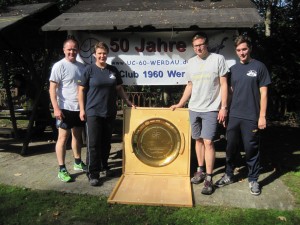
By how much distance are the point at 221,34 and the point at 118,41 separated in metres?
1.65

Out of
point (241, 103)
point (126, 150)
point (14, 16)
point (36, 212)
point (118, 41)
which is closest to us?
point (36, 212)

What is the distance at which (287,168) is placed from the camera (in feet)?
20.3

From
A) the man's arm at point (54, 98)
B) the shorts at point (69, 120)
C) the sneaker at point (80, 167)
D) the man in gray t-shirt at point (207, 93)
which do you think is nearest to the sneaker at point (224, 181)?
the man in gray t-shirt at point (207, 93)

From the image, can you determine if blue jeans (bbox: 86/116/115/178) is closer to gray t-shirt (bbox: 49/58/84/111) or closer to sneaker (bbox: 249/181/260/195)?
gray t-shirt (bbox: 49/58/84/111)

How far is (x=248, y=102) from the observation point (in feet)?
15.6

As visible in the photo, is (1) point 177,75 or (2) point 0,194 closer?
(2) point 0,194

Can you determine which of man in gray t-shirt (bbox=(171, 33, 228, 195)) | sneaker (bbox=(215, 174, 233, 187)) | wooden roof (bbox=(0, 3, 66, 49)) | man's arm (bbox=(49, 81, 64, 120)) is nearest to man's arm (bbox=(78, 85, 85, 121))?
man's arm (bbox=(49, 81, 64, 120))

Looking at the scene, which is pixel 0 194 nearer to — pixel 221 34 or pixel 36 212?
pixel 36 212

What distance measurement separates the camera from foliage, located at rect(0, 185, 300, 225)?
4.11 metres

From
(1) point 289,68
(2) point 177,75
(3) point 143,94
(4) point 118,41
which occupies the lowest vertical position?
(3) point 143,94

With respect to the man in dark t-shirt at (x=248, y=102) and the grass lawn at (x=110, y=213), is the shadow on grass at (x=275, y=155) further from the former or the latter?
the grass lawn at (x=110, y=213)

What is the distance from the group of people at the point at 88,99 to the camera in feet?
16.3

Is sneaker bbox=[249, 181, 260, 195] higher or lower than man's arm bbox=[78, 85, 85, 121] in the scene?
lower

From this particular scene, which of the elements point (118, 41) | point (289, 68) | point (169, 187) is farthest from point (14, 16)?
point (289, 68)
